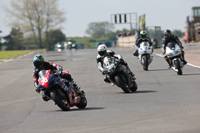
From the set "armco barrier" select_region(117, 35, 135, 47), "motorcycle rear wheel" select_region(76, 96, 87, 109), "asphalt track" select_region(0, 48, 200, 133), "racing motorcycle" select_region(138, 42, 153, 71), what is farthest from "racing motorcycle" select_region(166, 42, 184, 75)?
"armco barrier" select_region(117, 35, 135, 47)

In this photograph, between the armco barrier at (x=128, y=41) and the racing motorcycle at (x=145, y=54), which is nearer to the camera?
the racing motorcycle at (x=145, y=54)

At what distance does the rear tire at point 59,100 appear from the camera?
1171cm

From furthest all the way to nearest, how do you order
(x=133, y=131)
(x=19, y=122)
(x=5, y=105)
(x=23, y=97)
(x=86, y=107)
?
(x=23, y=97)
(x=5, y=105)
(x=86, y=107)
(x=19, y=122)
(x=133, y=131)

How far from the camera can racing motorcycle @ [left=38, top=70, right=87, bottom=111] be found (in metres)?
11.7

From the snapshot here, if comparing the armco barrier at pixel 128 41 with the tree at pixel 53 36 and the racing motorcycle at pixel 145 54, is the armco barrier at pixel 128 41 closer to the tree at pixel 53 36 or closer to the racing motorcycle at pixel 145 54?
the tree at pixel 53 36

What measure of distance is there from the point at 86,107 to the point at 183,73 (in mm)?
9441

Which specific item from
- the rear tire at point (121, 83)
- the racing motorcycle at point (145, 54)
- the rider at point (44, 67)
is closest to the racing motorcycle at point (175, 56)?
the racing motorcycle at point (145, 54)

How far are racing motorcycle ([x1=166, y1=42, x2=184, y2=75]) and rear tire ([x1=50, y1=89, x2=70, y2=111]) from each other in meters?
8.85

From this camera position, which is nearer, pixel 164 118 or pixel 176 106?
pixel 164 118

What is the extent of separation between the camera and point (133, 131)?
8.80 m

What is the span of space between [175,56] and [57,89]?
950 cm

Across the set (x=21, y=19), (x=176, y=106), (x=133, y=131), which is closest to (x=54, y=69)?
(x=176, y=106)

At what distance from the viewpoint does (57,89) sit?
11.9 m

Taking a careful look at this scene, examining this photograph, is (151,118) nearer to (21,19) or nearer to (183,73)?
(183,73)
